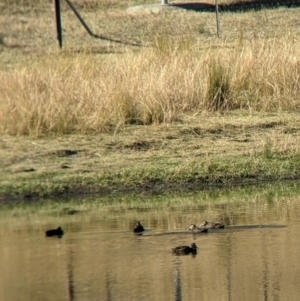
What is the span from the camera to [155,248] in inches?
341

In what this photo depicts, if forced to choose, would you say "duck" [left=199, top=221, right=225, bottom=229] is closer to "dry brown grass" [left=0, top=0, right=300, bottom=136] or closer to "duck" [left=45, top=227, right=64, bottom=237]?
"duck" [left=45, top=227, right=64, bottom=237]

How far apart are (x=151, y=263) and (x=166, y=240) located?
2.62 ft

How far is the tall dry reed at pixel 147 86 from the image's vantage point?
13375mm

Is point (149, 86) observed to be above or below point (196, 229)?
above

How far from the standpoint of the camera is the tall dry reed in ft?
43.9

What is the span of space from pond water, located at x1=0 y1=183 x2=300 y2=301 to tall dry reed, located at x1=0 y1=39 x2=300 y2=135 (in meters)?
2.69

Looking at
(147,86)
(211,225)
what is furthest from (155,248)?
(147,86)

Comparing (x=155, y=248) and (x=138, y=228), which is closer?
(x=155, y=248)

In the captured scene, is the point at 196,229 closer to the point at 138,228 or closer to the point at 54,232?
the point at 138,228

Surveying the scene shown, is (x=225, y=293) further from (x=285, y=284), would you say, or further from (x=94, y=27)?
(x=94, y=27)

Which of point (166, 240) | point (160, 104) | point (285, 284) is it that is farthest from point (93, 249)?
point (160, 104)

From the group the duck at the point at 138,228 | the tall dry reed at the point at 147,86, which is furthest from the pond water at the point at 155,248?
the tall dry reed at the point at 147,86

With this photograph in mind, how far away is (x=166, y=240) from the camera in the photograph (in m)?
8.93

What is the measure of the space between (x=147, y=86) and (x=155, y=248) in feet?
20.2
